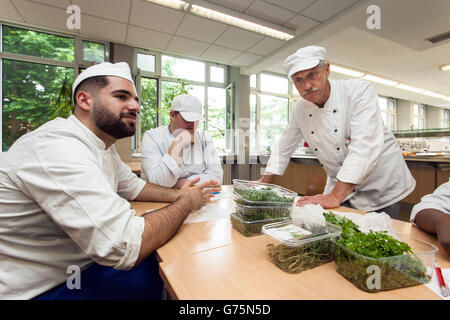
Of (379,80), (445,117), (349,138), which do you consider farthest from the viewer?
(445,117)

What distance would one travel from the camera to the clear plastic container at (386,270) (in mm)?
563

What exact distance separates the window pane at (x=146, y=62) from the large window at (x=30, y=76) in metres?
1.09

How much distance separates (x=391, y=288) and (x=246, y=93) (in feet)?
18.4

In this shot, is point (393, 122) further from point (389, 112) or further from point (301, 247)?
point (301, 247)

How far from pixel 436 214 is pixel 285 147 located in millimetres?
1070

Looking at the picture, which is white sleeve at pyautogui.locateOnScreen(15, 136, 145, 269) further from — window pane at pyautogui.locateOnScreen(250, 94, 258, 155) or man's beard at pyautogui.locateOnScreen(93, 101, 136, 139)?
window pane at pyautogui.locateOnScreen(250, 94, 258, 155)

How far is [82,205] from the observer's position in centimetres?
74

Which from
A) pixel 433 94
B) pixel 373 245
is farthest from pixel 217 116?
pixel 433 94

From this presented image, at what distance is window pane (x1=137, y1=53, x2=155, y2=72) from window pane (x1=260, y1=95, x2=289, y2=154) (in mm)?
2966

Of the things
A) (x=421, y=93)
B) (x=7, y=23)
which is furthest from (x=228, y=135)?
(x=421, y=93)

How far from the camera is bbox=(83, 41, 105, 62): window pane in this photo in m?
4.41

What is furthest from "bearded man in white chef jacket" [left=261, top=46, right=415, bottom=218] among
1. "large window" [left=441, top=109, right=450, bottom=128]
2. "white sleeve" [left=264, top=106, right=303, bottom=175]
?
"large window" [left=441, top=109, right=450, bottom=128]

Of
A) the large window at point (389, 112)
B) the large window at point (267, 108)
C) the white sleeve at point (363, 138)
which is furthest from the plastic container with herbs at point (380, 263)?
the large window at point (389, 112)
